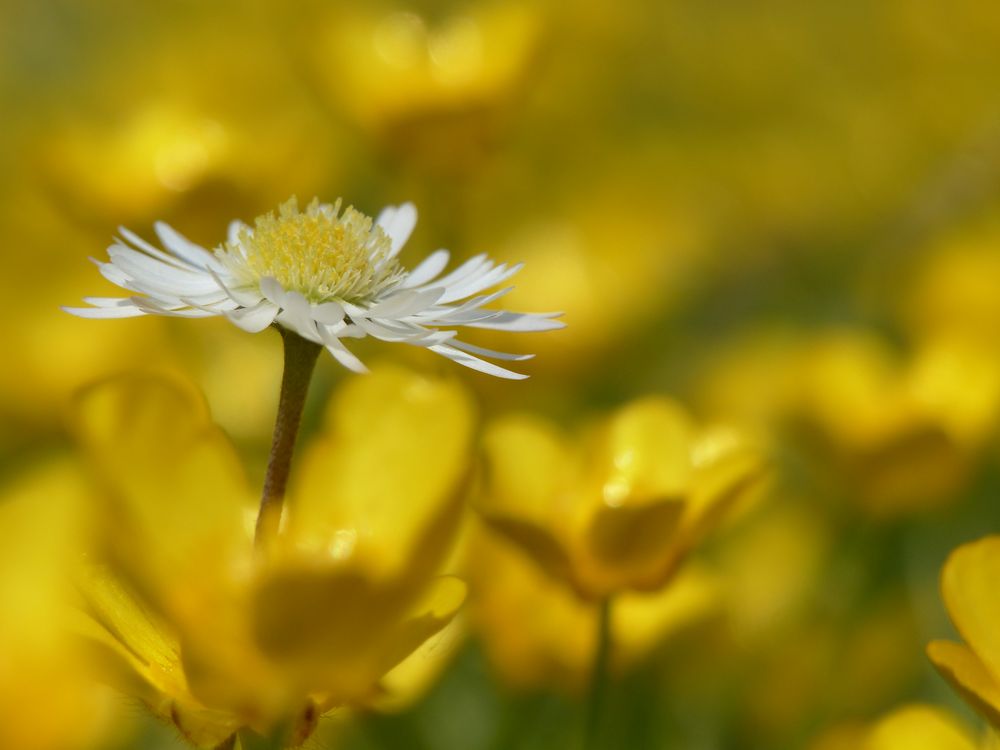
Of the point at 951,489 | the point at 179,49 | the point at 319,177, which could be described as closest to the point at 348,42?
the point at 319,177

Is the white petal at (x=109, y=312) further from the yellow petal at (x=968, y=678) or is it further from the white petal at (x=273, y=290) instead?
the yellow petal at (x=968, y=678)

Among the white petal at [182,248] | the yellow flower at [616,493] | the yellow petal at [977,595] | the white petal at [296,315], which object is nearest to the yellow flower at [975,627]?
the yellow petal at [977,595]

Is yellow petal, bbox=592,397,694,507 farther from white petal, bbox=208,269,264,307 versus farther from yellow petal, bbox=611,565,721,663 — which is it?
white petal, bbox=208,269,264,307

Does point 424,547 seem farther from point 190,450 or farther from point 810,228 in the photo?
point 810,228

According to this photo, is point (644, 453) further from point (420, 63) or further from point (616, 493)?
point (420, 63)

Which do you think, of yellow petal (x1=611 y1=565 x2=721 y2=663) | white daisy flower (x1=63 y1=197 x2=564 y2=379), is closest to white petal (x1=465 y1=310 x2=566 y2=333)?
white daisy flower (x1=63 y1=197 x2=564 y2=379)

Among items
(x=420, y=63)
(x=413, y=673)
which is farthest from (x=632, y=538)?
(x=420, y=63)

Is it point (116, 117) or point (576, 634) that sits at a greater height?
point (576, 634)
